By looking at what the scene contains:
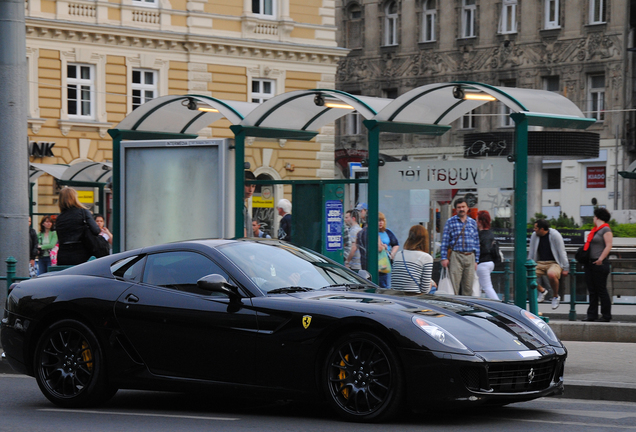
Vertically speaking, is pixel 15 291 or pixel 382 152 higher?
pixel 382 152

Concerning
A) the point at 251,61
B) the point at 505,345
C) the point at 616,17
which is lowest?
the point at 505,345

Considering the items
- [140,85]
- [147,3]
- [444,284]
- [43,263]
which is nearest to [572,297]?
[444,284]

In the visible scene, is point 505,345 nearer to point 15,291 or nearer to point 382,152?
point 15,291

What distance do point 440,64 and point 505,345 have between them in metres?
45.4

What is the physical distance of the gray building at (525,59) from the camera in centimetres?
4684

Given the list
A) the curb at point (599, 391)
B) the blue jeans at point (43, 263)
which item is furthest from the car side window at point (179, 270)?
the blue jeans at point (43, 263)

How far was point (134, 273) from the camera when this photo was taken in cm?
898

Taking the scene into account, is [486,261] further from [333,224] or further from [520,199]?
[520,199]

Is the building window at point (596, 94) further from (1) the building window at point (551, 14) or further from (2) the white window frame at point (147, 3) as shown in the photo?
(2) the white window frame at point (147, 3)

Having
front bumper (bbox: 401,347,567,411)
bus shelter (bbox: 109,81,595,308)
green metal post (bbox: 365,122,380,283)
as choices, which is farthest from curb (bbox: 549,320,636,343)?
front bumper (bbox: 401,347,567,411)

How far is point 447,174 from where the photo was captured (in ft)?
42.3

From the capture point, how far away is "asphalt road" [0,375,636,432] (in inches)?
305

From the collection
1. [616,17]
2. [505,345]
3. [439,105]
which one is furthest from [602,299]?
[616,17]

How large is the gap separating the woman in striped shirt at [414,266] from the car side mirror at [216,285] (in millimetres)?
4744
